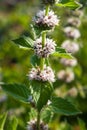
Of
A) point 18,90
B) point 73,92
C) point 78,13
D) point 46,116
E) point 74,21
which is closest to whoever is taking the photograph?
point 18,90

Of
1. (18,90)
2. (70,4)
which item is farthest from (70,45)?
(70,4)

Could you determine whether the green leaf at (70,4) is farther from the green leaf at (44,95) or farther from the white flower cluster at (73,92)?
the white flower cluster at (73,92)

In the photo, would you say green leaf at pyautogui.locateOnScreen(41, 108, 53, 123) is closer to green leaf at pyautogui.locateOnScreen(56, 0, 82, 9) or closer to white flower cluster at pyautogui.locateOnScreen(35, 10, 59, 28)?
white flower cluster at pyautogui.locateOnScreen(35, 10, 59, 28)

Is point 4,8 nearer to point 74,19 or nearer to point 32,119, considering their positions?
point 74,19

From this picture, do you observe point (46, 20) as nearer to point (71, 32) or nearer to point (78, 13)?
point (78, 13)

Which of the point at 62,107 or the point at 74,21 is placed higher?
the point at 74,21

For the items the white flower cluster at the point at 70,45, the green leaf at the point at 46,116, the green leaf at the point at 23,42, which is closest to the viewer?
the green leaf at the point at 23,42

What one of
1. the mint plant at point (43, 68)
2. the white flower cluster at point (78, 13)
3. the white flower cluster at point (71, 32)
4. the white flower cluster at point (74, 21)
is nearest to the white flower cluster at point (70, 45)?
the white flower cluster at point (71, 32)
